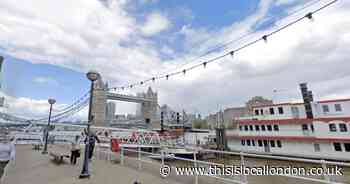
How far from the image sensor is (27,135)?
17.0m

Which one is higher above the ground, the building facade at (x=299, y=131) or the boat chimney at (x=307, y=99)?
the boat chimney at (x=307, y=99)

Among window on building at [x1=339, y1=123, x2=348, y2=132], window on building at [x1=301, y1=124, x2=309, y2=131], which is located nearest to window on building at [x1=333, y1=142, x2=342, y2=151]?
window on building at [x1=339, y1=123, x2=348, y2=132]

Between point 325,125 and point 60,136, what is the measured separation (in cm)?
2386

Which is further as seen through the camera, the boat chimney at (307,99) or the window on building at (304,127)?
the boat chimney at (307,99)

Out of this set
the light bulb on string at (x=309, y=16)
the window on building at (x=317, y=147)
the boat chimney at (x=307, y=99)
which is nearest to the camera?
the light bulb on string at (x=309, y=16)

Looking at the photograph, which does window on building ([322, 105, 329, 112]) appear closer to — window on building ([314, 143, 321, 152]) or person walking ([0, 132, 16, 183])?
window on building ([314, 143, 321, 152])

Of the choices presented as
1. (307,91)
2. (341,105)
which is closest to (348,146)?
(341,105)

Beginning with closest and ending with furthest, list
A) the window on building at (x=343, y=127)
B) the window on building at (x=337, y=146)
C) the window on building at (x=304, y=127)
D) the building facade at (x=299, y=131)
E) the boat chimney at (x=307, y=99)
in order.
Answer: the window on building at (x=343, y=127), the window on building at (x=337, y=146), the building facade at (x=299, y=131), the window on building at (x=304, y=127), the boat chimney at (x=307, y=99)

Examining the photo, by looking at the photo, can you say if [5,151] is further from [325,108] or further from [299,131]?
[325,108]

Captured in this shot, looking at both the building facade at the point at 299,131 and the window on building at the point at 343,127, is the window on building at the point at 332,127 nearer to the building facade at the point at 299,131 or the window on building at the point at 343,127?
the building facade at the point at 299,131

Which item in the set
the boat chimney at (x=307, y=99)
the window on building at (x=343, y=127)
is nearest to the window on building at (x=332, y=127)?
the window on building at (x=343, y=127)

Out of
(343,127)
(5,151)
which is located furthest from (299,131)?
(5,151)

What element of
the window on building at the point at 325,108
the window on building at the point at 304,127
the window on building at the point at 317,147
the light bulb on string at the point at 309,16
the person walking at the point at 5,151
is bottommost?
the window on building at the point at 317,147

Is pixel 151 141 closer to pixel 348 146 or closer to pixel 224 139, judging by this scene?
pixel 224 139
